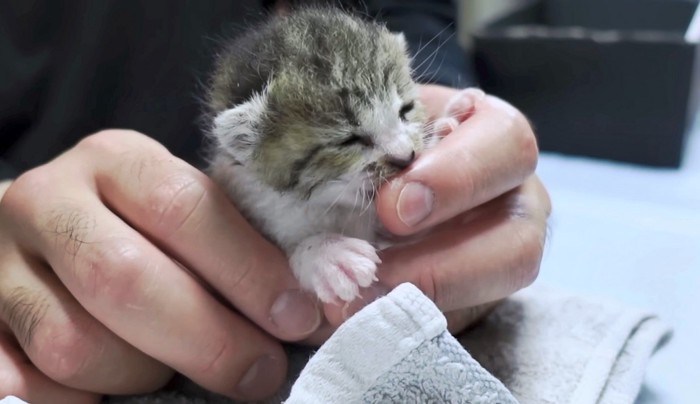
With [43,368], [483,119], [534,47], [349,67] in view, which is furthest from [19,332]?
[534,47]

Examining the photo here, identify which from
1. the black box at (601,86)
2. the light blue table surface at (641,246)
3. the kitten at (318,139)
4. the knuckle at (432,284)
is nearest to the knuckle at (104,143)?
the kitten at (318,139)

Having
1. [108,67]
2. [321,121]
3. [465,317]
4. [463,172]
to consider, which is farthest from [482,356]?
[108,67]

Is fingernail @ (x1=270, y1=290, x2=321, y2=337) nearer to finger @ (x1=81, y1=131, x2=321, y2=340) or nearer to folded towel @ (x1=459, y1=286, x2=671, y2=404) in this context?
finger @ (x1=81, y1=131, x2=321, y2=340)

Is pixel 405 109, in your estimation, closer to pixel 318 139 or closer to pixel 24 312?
pixel 318 139

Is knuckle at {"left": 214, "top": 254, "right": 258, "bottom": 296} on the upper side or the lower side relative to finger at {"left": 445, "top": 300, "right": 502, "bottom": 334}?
upper

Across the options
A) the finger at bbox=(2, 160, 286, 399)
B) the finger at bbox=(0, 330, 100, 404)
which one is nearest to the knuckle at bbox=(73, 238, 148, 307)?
the finger at bbox=(2, 160, 286, 399)

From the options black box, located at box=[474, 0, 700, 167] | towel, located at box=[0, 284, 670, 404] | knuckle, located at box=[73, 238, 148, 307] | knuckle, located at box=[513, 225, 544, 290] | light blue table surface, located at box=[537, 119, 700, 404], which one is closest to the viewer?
towel, located at box=[0, 284, 670, 404]

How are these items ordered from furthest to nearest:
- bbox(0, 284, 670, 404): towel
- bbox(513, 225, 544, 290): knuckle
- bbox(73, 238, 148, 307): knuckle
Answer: bbox(513, 225, 544, 290): knuckle
bbox(73, 238, 148, 307): knuckle
bbox(0, 284, 670, 404): towel

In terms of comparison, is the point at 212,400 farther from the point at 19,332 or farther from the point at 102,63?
the point at 102,63
